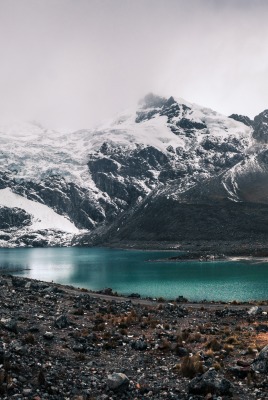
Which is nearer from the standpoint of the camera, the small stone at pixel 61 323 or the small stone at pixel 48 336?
the small stone at pixel 48 336

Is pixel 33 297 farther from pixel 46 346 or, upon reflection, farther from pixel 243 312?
pixel 243 312

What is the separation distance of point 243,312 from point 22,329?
2538cm

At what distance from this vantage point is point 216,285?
106 meters

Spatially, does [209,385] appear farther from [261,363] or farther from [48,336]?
[48,336]

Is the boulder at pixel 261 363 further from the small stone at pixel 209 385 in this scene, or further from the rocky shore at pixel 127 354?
the small stone at pixel 209 385

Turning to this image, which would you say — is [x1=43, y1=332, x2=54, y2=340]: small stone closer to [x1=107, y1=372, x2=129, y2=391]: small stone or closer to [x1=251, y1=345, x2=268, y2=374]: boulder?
[x1=107, y1=372, x2=129, y2=391]: small stone

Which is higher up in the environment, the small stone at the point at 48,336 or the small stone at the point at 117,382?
the small stone at the point at 48,336

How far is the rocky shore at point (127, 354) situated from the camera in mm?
21938

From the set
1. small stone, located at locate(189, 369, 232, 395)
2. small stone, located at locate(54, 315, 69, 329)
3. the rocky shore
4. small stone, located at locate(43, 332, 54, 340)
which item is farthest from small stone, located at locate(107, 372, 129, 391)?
small stone, located at locate(54, 315, 69, 329)

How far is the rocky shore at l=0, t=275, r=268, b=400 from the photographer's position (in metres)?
21.9

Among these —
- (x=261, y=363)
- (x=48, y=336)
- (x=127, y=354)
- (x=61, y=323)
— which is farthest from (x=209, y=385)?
(x=61, y=323)

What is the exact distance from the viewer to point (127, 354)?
95.6 feet

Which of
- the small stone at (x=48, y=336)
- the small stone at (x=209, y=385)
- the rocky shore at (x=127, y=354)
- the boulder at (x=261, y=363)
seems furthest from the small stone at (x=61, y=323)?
the boulder at (x=261, y=363)

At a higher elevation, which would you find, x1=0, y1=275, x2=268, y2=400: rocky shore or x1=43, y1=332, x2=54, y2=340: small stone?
x1=43, y1=332, x2=54, y2=340: small stone
